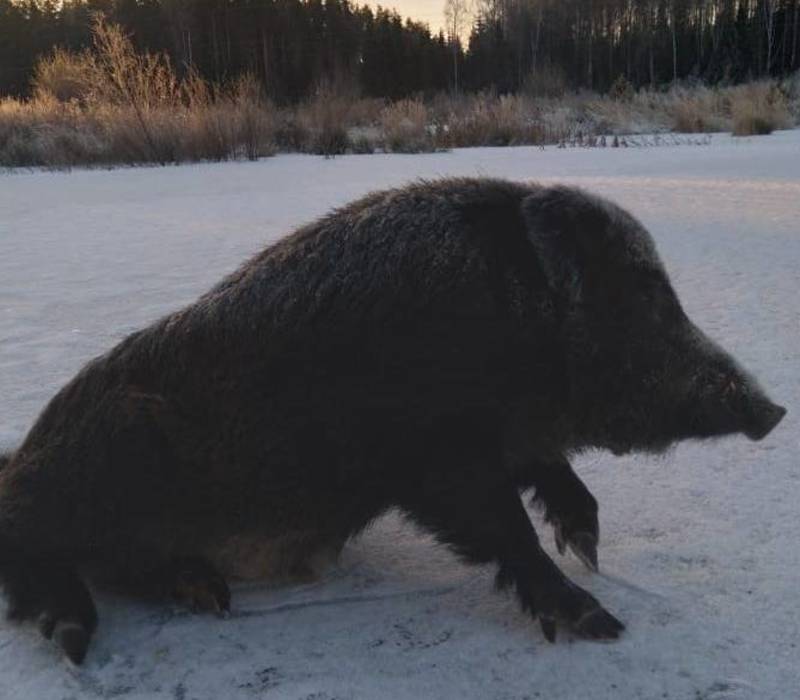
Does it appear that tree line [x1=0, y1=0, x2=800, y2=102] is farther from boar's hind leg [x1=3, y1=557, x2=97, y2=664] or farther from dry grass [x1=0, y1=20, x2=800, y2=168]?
boar's hind leg [x1=3, y1=557, x2=97, y2=664]

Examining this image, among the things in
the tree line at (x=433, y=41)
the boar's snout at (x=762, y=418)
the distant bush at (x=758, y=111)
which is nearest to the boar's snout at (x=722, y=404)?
the boar's snout at (x=762, y=418)

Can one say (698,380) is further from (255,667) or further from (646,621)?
(255,667)

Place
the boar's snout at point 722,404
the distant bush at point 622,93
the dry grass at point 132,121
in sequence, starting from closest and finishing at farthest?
the boar's snout at point 722,404
the dry grass at point 132,121
the distant bush at point 622,93

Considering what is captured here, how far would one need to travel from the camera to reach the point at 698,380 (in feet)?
6.56

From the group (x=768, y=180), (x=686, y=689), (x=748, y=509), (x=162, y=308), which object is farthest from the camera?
(x=768, y=180)

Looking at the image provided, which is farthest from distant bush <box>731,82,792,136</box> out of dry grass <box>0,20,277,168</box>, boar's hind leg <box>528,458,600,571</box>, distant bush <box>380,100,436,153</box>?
boar's hind leg <box>528,458,600,571</box>

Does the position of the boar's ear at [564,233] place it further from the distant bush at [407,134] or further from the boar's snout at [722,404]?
the distant bush at [407,134]

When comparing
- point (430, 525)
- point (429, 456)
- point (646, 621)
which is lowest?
point (646, 621)

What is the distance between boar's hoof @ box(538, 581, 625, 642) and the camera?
187cm

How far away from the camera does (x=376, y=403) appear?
6.22 ft

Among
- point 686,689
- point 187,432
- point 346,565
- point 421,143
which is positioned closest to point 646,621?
point 686,689

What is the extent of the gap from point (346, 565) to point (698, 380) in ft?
3.25

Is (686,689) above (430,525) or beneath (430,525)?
beneath

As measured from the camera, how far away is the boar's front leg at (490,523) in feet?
6.13
